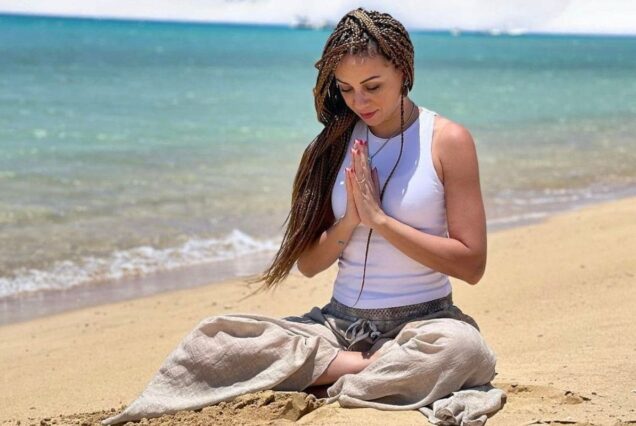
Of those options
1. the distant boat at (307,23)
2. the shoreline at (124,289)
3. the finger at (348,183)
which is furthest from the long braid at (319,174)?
the distant boat at (307,23)

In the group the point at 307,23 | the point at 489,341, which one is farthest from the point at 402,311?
the point at 307,23

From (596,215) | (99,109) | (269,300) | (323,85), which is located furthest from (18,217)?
(99,109)

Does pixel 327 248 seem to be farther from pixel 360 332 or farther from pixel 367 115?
pixel 367 115

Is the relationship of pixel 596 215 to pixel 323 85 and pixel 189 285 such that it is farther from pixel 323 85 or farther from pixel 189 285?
pixel 323 85

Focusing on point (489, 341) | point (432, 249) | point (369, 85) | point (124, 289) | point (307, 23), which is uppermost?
point (307, 23)

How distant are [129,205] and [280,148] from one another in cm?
616

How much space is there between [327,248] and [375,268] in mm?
222

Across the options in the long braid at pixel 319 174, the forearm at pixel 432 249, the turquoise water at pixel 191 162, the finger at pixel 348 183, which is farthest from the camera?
the turquoise water at pixel 191 162

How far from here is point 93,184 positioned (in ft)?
42.2

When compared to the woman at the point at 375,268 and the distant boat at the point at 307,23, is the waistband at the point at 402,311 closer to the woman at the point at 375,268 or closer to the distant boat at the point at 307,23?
the woman at the point at 375,268

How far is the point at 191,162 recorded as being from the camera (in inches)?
597

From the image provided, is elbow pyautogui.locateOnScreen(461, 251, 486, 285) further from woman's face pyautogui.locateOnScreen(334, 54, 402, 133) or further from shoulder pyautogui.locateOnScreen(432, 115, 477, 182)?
woman's face pyautogui.locateOnScreen(334, 54, 402, 133)

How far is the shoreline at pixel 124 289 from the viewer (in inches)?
302

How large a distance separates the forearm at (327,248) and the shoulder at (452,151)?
418mm
